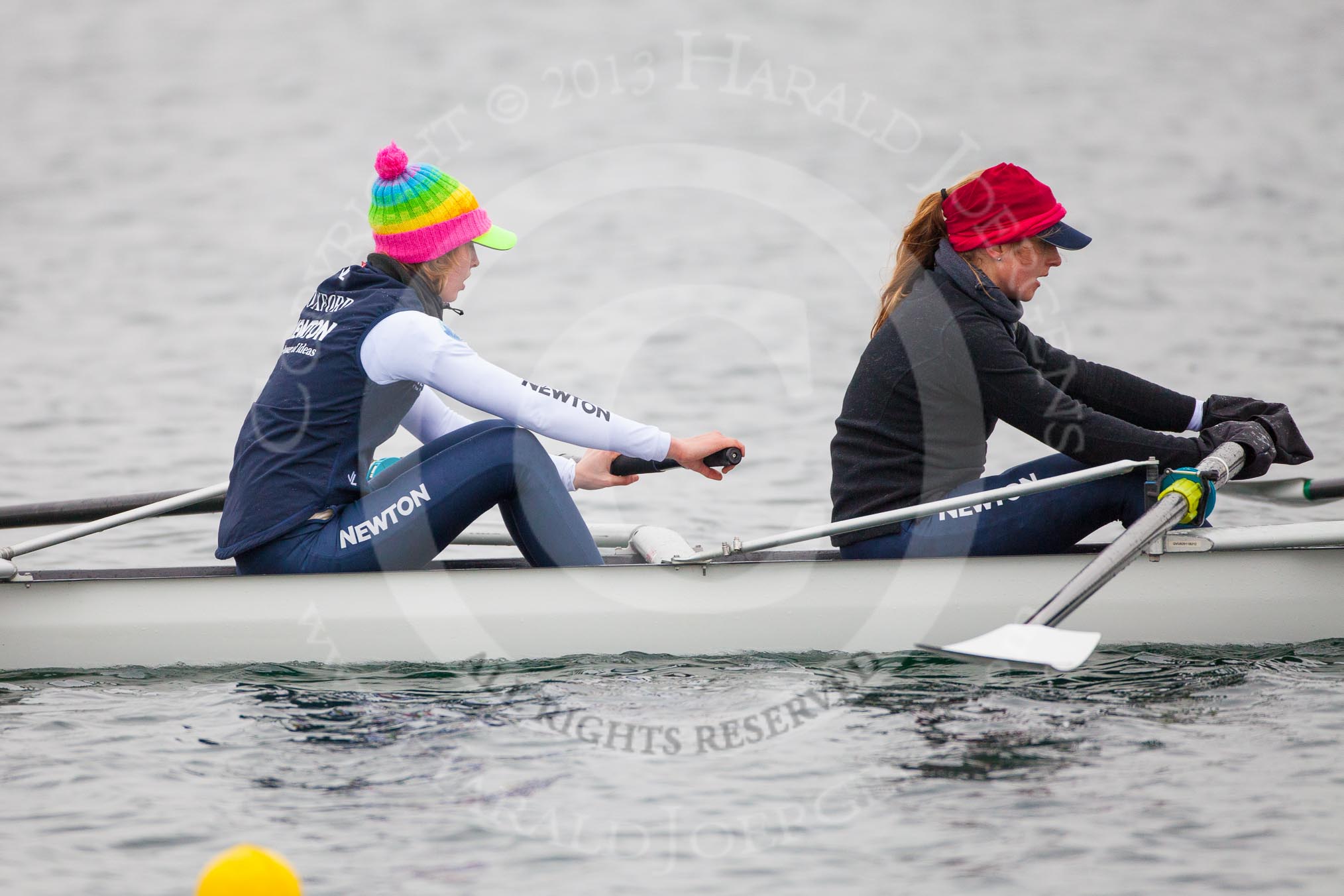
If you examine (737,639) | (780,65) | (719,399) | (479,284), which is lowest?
(737,639)

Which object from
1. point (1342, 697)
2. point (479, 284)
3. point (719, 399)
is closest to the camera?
point (1342, 697)

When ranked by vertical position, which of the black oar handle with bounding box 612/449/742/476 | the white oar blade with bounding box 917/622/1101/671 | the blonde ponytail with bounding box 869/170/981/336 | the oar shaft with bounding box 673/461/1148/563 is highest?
the blonde ponytail with bounding box 869/170/981/336

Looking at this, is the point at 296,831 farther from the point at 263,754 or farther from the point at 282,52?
the point at 282,52

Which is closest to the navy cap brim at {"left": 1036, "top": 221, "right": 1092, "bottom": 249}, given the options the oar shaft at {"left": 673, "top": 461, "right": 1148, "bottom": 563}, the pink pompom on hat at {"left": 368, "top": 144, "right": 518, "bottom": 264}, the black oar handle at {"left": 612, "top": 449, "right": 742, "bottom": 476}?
the oar shaft at {"left": 673, "top": 461, "right": 1148, "bottom": 563}

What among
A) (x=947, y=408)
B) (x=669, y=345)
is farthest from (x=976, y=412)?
(x=669, y=345)

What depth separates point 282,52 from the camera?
24.4m

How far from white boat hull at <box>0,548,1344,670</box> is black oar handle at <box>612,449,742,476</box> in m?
0.35

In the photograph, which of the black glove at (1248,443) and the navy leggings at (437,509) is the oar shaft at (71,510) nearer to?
the navy leggings at (437,509)

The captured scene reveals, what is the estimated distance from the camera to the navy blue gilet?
4.96 m

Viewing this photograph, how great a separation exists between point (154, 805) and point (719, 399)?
22.7ft

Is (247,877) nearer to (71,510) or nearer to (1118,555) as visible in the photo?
(71,510)

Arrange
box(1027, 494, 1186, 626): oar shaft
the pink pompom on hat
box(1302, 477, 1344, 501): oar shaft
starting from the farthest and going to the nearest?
box(1302, 477, 1344, 501): oar shaft, the pink pompom on hat, box(1027, 494, 1186, 626): oar shaft

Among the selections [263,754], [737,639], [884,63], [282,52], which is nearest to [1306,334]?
[737,639]

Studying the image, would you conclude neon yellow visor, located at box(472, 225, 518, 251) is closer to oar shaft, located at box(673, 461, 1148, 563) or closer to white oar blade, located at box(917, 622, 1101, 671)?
oar shaft, located at box(673, 461, 1148, 563)
